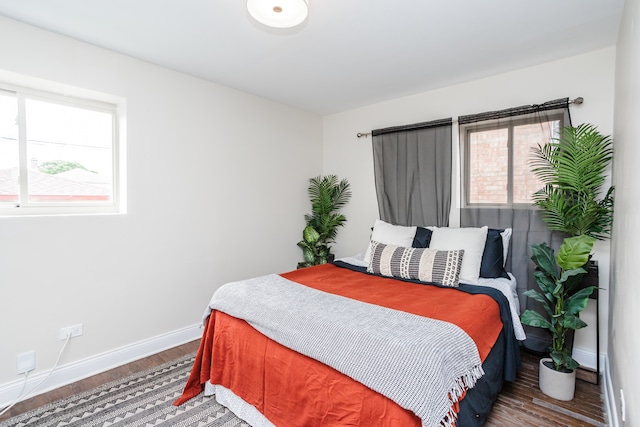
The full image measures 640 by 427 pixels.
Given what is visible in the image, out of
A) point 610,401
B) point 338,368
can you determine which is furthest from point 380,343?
point 610,401

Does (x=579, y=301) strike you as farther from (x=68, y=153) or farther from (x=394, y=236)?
(x=68, y=153)

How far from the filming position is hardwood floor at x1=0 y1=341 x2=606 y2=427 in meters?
1.86

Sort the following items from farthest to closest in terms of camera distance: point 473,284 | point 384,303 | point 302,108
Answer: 1. point 302,108
2. point 473,284
3. point 384,303

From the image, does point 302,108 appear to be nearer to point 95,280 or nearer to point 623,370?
point 95,280

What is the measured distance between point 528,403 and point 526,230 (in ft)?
4.46

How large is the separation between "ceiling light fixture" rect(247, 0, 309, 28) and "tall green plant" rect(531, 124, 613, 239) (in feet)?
6.88

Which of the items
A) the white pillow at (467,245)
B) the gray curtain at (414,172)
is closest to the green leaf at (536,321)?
the white pillow at (467,245)

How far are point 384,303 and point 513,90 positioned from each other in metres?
2.34

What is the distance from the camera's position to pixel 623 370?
1.50m

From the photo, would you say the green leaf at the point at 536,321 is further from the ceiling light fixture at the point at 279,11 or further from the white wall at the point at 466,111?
the ceiling light fixture at the point at 279,11

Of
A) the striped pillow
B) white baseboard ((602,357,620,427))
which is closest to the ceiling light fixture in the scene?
the striped pillow

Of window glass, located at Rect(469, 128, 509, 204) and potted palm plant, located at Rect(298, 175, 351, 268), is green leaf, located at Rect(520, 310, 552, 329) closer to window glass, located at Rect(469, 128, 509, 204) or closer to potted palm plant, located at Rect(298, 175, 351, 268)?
window glass, located at Rect(469, 128, 509, 204)

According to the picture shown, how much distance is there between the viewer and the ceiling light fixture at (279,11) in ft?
5.54

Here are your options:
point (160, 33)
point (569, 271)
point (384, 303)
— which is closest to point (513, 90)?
point (569, 271)
